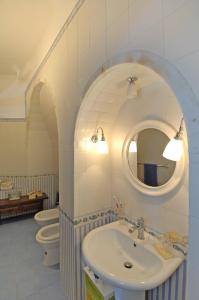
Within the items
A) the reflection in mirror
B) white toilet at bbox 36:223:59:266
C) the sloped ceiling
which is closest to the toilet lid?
white toilet at bbox 36:223:59:266

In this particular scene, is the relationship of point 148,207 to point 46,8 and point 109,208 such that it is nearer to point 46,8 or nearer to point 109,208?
point 109,208

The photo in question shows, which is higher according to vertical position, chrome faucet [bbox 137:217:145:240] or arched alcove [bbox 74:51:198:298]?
arched alcove [bbox 74:51:198:298]

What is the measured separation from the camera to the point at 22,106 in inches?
134

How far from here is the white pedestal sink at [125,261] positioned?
1.00m

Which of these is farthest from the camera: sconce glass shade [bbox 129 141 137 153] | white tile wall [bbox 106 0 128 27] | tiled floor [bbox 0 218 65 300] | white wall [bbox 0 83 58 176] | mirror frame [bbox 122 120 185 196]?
white wall [bbox 0 83 58 176]

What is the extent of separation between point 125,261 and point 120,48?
142 centimetres

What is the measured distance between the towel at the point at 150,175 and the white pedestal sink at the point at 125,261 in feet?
1.28

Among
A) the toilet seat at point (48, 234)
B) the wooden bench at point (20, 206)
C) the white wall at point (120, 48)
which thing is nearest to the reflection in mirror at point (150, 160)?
the white wall at point (120, 48)

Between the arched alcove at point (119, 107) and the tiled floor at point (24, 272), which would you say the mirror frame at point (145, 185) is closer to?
the arched alcove at point (119, 107)

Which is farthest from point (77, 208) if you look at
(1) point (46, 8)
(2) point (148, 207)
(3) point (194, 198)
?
(1) point (46, 8)

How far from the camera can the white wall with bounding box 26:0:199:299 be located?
0.67m

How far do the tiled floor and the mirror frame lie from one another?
56.0 inches

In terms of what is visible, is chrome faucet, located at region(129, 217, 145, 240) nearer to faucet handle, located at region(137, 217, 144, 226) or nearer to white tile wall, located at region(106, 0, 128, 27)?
faucet handle, located at region(137, 217, 144, 226)

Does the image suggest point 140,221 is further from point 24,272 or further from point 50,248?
point 24,272
